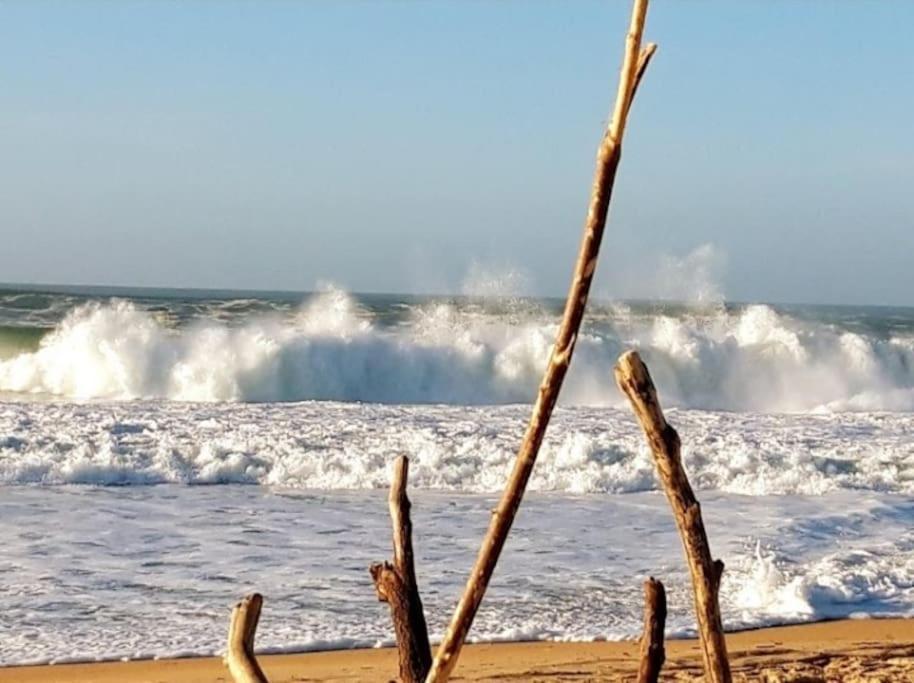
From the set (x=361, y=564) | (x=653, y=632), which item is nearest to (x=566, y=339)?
(x=653, y=632)

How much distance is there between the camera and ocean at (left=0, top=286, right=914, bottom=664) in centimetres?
792

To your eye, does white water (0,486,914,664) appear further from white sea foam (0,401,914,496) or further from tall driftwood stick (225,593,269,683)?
tall driftwood stick (225,593,269,683)

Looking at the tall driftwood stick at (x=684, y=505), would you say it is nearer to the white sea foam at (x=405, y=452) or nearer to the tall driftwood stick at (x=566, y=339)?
the tall driftwood stick at (x=566, y=339)

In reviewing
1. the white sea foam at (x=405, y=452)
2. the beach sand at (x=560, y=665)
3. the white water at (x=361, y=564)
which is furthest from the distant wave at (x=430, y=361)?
the beach sand at (x=560, y=665)

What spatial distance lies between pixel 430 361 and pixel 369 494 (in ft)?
45.2

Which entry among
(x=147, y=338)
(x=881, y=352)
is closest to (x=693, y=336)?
(x=881, y=352)

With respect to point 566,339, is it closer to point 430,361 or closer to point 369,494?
point 369,494

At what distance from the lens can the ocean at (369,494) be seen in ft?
26.0

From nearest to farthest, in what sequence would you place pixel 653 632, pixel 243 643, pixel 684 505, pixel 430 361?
1. pixel 243 643
2. pixel 684 505
3. pixel 653 632
4. pixel 430 361

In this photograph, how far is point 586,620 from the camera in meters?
7.75

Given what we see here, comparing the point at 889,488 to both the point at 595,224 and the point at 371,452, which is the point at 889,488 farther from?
the point at 595,224

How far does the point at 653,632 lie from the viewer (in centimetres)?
258

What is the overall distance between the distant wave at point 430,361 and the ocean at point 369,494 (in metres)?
0.07

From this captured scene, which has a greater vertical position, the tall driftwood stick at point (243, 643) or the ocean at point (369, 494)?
the tall driftwood stick at point (243, 643)
